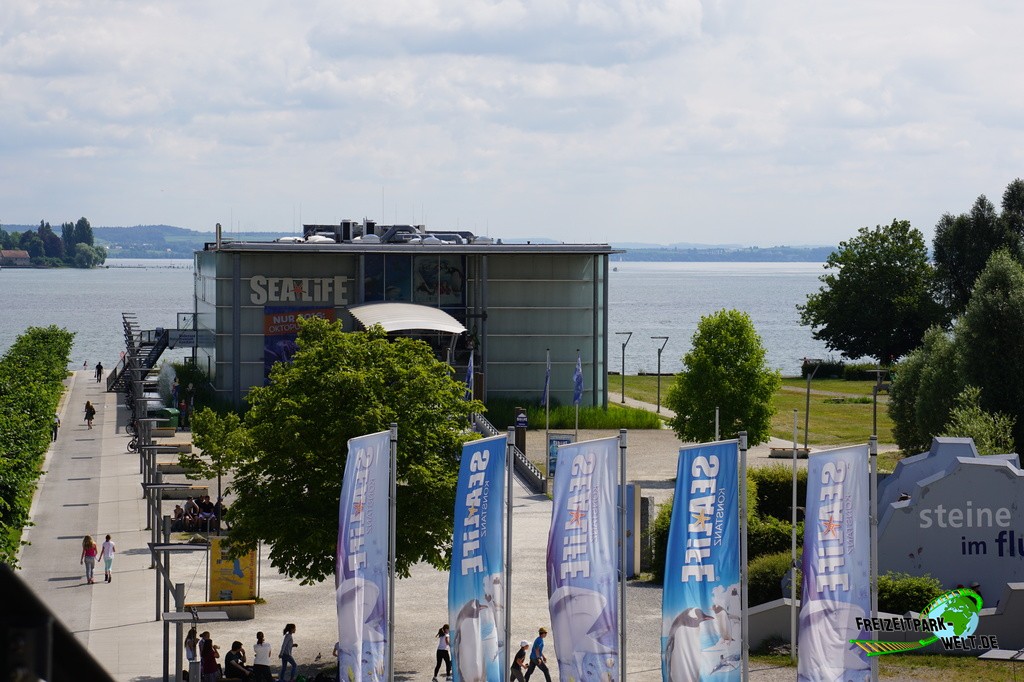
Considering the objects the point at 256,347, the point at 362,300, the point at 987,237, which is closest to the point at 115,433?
the point at 256,347

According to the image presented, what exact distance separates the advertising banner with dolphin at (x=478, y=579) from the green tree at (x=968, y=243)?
278ft

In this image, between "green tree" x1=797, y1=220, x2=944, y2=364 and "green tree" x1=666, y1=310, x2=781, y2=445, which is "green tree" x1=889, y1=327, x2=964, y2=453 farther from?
"green tree" x1=797, y1=220, x2=944, y2=364

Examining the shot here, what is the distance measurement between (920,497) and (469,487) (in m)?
16.0

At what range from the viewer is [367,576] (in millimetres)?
19359

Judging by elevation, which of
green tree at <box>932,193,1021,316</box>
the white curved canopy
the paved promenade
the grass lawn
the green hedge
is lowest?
the grass lawn

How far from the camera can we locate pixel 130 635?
31.0m

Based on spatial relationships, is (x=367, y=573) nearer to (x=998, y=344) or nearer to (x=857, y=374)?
(x=998, y=344)

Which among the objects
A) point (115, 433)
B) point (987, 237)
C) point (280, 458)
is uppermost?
point (987, 237)

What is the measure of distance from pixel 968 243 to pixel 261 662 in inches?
3318

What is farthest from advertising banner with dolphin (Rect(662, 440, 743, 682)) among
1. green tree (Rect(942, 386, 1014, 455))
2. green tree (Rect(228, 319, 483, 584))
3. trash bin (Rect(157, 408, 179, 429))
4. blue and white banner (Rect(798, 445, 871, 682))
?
trash bin (Rect(157, 408, 179, 429))

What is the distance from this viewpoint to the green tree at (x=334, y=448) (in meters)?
29.0

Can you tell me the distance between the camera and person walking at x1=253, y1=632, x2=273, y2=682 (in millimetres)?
26656

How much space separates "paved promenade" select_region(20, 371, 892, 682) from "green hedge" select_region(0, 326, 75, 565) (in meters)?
1.71

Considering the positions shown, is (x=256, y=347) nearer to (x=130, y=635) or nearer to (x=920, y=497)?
(x=130, y=635)
